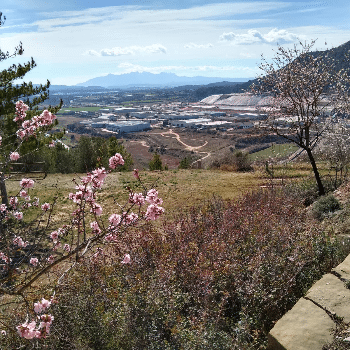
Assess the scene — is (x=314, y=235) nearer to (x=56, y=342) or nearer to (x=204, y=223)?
(x=204, y=223)

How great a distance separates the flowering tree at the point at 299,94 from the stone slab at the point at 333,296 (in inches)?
288

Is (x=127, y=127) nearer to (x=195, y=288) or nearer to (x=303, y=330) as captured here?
(x=195, y=288)

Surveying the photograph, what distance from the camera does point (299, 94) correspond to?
40.3 feet

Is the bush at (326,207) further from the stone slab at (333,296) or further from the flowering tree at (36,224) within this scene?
the flowering tree at (36,224)

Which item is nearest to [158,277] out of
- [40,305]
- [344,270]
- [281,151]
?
[40,305]

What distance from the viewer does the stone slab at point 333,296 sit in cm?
454

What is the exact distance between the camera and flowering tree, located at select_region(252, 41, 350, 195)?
12.1m

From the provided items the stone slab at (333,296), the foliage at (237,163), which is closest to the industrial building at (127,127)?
the foliage at (237,163)

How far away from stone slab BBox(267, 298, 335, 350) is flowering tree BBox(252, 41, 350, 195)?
8143 mm

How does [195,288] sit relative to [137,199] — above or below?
below

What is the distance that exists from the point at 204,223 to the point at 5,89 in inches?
403

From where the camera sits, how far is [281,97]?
12633 mm

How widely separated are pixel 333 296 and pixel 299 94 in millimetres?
9273

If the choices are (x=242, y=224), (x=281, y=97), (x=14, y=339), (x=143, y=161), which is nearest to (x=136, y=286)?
(x=14, y=339)
